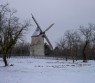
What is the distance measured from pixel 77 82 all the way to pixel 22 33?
27282 mm

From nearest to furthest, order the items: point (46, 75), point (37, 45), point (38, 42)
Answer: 1. point (46, 75)
2. point (37, 45)
3. point (38, 42)

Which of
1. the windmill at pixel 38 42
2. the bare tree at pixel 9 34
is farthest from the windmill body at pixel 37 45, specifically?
the bare tree at pixel 9 34

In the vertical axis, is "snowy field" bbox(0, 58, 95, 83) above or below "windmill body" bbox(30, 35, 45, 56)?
below

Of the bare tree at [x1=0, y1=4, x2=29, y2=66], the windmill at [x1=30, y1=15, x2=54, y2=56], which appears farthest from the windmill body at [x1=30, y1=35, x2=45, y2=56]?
the bare tree at [x1=0, y1=4, x2=29, y2=66]

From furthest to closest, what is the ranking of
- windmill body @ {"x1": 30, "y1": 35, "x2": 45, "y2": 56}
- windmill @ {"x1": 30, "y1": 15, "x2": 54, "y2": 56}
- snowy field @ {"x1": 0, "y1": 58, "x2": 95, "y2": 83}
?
windmill @ {"x1": 30, "y1": 15, "x2": 54, "y2": 56} → windmill body @ {"x1": 30, "y1": 35, "x2": 45, "y2": 56} → snowy field @ {"x1": 0, "y1": 58, "x2": 95, "y2": 83}

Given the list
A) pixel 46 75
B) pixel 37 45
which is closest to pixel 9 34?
pixel 46 75

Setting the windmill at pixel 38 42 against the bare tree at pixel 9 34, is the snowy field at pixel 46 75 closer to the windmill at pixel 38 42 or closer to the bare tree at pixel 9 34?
the bare tree at pixel 9 34

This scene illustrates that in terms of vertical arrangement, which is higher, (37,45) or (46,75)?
(37,45)

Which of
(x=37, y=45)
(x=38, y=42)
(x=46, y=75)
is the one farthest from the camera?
(x=38, y=42)

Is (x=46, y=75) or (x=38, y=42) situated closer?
(x=46, y=75)

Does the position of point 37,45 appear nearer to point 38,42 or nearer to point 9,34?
point 38,42

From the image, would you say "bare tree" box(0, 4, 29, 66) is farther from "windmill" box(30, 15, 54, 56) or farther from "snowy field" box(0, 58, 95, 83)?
"windmill" box(30, 15, 54, 56)

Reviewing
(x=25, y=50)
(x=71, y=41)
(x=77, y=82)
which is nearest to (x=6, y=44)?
(x=77, y=82)

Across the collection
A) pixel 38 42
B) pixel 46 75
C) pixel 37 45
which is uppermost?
pixel 38 42
